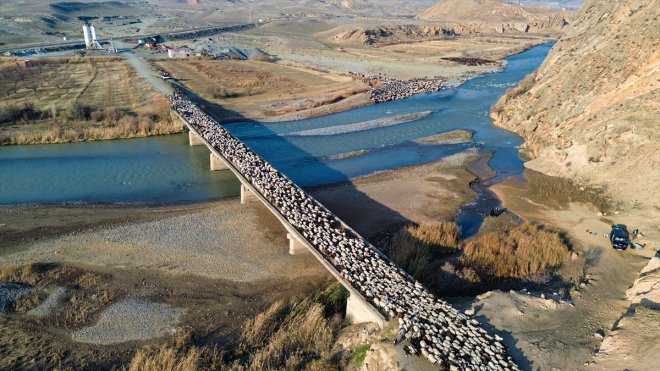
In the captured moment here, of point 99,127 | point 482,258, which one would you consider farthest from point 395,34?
point 482,258

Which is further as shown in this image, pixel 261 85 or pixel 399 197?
pixel 261 85

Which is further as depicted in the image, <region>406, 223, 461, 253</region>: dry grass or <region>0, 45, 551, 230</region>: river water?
<region>0, 45, 551, 230</region>: river water

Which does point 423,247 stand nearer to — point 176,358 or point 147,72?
point 176,358

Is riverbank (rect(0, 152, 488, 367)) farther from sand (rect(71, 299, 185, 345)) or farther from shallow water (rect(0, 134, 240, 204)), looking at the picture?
shallow water (rect(0, 134, 240, 204))

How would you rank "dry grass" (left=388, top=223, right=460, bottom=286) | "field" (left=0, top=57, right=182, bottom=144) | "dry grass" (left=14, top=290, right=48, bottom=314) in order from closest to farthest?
"dry grass" (left=14, top=290, right=48, bottom=314) < "dry grass" (left=388, top=223, right=460, bottom=286) < "field" (left=0, top=57, right=182, bottom=144)

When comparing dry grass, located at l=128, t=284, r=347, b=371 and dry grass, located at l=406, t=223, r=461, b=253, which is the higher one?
dry grass, located at l=406, t=223, r=461, b=253

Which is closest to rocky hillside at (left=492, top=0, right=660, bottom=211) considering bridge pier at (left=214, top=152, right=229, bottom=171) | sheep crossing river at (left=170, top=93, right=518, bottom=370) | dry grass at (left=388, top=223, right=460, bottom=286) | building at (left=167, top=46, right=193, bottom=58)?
dry grass at (left=388, top=223, right=460, bottom=286)

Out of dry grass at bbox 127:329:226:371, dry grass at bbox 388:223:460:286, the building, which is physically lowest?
dry grass at bbox 127:329:226:371
